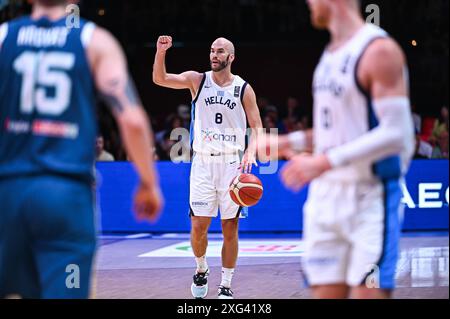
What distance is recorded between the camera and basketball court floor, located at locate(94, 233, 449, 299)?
8.55 meters

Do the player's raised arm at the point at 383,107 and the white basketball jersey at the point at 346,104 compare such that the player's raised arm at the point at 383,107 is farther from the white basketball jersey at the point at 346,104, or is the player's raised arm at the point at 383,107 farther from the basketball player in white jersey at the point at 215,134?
the basketball player in white jersey at the point at 215,134

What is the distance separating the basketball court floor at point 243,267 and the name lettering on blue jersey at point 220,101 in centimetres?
189

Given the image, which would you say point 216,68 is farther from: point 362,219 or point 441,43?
point 441,43

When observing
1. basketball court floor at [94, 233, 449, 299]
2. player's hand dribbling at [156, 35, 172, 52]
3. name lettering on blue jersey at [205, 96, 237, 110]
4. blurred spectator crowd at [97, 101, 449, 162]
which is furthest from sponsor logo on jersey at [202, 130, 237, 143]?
blurred spectator crowd at [97, 101, 449, 162]

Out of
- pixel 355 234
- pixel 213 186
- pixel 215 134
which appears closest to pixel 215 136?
pixel 215 134

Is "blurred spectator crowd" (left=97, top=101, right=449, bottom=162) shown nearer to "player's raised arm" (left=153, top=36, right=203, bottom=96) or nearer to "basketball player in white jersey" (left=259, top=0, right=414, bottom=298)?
"player's raised arm" (left=153, top=36, right=203, bottom=96)

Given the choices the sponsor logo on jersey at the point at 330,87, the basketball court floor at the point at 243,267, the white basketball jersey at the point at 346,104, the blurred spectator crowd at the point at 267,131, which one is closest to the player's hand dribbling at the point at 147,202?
the white basketball jersey at the point at 346,104

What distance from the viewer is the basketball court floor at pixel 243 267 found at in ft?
28.1

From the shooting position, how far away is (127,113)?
402 centimetres

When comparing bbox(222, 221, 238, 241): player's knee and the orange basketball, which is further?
bbox(222, 221, 238, 241): player's knee

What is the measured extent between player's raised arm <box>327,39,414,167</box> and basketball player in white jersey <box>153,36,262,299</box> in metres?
4.29

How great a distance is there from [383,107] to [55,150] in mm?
1581

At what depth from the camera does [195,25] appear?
20.8 m
